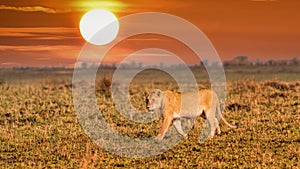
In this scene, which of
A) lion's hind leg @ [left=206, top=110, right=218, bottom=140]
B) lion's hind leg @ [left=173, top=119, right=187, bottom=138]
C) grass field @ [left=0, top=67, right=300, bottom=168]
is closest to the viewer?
grass field @ [left=0, top=67, right=300, bottom=168]

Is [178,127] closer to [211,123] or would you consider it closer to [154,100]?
[211,123]

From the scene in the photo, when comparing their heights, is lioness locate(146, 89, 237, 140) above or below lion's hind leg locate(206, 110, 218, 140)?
above

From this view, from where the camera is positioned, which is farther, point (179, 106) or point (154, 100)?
point (179, 106)

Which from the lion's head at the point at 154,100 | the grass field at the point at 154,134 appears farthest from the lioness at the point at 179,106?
the grass field at the point at 154,134

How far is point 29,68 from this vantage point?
88.6 metres

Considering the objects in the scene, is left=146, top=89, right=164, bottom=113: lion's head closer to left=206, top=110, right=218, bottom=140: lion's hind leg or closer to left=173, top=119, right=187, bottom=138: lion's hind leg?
left=173, top=119, right=187, bottom=138: lion's hind leg

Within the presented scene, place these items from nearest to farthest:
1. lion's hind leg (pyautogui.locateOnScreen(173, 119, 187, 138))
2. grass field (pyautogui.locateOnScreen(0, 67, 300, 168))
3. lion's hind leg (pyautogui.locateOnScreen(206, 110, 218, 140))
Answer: grass field (pyautogui.locateOnScreen(0, 67, 300, 168)) → lion's hind leg (pyautogui.locateOnScreen(206, 110, 218, 140)) → lion's hind leg (pyautogui.locateOnScreen(173, 119, 187, 138))

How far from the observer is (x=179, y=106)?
571 inches

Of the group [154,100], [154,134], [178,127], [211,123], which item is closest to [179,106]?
[178,127]

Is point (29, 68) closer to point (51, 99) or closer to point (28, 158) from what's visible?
point (51, 99)

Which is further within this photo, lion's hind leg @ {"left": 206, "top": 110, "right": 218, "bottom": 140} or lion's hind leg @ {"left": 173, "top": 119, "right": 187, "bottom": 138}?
lion's hind leg @ {"left": 173, "top": 119, "right": 187, "bottom": 138}

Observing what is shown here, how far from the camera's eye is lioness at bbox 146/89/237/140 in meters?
14.2

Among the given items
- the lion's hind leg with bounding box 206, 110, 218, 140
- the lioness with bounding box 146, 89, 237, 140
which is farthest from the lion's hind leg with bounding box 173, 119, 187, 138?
the lion's hind leg with bounding box 206, 110, 218, 140

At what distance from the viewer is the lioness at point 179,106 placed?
14.2 meters
